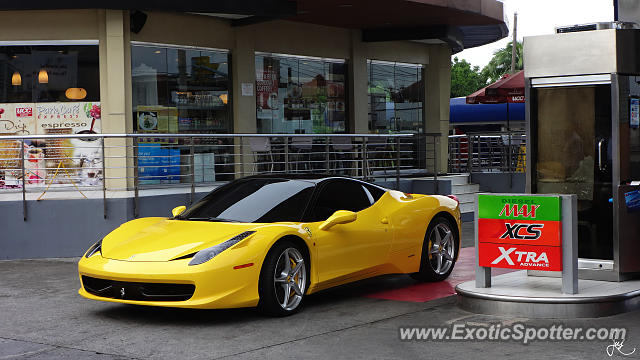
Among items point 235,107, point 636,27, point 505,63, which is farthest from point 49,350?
point 505,63

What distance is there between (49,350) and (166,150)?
376 inches

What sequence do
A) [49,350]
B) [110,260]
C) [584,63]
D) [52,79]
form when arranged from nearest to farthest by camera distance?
[49,350], [110,260], [584,63], [52,79]

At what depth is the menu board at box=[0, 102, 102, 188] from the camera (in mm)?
13695

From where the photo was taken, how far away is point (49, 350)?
6.29 m

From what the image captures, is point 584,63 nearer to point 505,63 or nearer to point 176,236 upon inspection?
point 176,236

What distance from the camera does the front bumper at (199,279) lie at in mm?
6918

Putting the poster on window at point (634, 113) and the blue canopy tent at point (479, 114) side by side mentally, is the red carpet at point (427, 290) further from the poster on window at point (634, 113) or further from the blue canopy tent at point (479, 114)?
the blue canopy tent at point (479, 114)

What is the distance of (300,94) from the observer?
18484 millimetres

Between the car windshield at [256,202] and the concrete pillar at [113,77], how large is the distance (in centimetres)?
645

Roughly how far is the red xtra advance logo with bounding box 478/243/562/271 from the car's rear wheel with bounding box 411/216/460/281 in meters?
1.37

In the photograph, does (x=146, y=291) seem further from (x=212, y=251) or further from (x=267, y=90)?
(x=267, y=90)

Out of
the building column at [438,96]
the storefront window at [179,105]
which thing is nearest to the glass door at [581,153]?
the storefront window at [179,105]

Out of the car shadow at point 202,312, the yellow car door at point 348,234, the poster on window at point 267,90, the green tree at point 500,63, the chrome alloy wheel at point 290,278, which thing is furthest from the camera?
the green tree at point 500,63

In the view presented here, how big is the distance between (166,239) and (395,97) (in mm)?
13796
